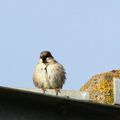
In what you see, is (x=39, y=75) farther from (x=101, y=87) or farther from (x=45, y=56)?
(x=101, y=87)

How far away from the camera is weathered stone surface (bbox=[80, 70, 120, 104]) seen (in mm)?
9680

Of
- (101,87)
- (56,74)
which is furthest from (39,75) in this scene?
(101,87)

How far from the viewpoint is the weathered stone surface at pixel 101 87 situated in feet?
31.8

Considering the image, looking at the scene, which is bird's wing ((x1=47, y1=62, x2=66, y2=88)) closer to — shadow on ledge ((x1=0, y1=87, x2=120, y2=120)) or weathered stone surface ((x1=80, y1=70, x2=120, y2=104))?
weathered stone surface ((x1=80, y1=70, x2=120, y2=104))

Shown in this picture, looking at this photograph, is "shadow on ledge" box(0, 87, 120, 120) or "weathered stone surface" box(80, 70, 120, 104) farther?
"weathered stone surface" box(80, 70, 120, 104)

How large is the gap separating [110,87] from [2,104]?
244 inches

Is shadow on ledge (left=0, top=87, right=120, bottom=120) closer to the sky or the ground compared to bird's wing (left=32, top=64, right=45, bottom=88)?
closer to the ground

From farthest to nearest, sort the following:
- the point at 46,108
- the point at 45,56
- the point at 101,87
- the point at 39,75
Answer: the point at 45,56 < the point at 39,75 < the point at 101,87 < the point at 46,108

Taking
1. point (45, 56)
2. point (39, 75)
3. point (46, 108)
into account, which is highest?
point (45, 56)

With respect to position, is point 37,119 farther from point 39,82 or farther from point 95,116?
point 39,82

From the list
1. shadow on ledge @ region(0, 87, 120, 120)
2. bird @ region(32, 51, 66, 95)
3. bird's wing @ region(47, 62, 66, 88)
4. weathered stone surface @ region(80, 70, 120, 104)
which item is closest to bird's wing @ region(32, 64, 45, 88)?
bird @ region(32, 51, 66, 95)

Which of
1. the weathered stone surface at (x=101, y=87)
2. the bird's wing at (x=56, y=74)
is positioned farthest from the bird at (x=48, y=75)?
the weathered stone surface at (x=101, y=87)

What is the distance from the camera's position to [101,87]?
967 cm

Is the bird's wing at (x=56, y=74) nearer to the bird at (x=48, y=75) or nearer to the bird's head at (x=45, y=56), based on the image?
the bird at (x=48, y=75)
